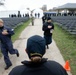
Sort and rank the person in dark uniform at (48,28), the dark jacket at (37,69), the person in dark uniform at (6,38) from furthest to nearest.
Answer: the person in dark uniform at (48,28), the person in dark uniform at (6,38), the dark jacket at (37,69)

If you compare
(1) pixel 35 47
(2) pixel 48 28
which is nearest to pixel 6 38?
(2) pixel 48 28

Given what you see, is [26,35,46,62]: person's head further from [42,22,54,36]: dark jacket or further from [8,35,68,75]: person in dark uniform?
[42,22,54,36]: dark jacket

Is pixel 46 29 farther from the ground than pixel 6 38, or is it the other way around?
pixel 6 38

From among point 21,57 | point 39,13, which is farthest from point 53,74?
point 39,13

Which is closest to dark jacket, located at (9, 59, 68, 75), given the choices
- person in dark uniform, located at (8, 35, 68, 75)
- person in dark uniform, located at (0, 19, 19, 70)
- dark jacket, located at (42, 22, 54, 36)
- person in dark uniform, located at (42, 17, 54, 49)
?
person in dark uniform, located at (8, 35, 68, 75)

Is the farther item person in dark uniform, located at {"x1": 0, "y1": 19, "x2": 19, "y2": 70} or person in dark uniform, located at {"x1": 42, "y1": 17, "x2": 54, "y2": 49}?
person in dark uniform, located at {"x1": 42, "y1": 17, "x2": 54, "y2": 49}

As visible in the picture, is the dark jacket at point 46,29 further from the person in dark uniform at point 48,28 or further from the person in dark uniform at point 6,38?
the person in dark uniform at point 6,38

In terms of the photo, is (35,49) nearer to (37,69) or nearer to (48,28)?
(37,69)

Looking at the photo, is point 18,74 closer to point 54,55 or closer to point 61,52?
point 54,55

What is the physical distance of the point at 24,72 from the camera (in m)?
2.62

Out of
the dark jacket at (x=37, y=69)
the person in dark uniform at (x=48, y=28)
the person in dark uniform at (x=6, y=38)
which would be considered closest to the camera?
the dark jacket at (x=37, y=69)

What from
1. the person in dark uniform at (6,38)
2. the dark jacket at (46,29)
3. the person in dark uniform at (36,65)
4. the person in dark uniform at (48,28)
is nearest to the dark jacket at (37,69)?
the person in dark uniform at (36,65)

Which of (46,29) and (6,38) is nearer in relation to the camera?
(6,38)

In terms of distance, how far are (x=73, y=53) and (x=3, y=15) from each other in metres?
Result: 61.3
